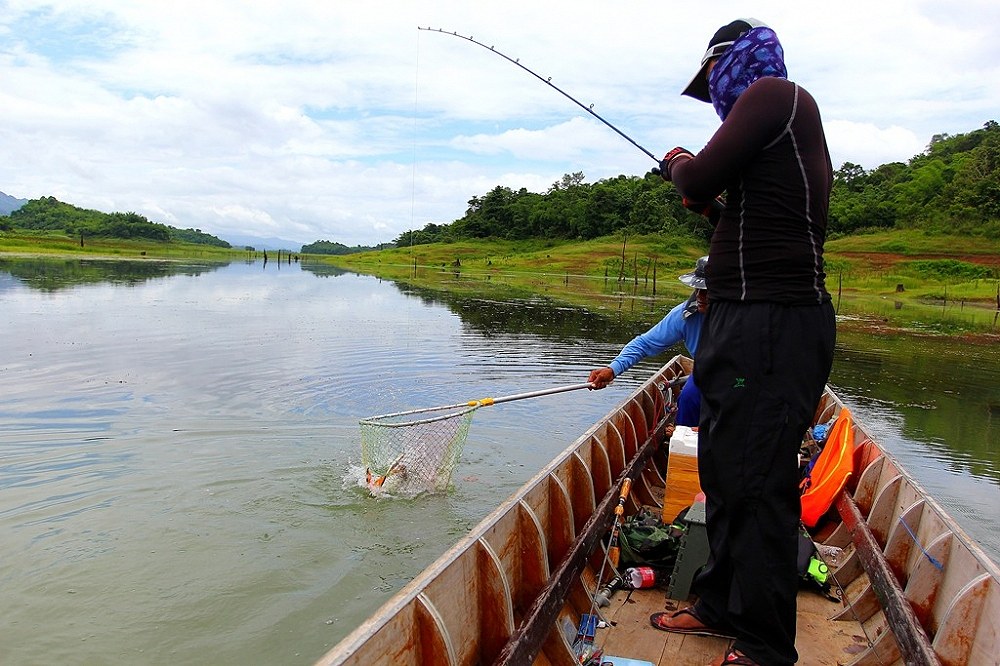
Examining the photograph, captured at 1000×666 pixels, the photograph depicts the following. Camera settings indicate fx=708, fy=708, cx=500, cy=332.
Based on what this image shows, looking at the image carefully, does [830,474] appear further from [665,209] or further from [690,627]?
[665,209]

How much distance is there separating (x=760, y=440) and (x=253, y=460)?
7.45 m

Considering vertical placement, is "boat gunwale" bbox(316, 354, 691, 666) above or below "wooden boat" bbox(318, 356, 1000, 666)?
above

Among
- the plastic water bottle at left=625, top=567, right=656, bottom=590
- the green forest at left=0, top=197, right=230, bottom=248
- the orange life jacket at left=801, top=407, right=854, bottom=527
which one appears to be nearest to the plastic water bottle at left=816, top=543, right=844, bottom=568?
the orange life jacket at left=801, top=407, right=854, bottom=527

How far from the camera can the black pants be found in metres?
2.55

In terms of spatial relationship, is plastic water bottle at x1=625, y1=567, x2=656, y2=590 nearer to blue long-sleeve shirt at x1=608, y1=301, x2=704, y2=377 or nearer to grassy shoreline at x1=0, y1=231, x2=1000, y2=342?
blue long-sleeve shirt at x1=608, y1=301, x2=704, y2=377

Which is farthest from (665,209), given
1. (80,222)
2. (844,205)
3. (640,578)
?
(80,222)

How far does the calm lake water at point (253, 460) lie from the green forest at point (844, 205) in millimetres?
36136

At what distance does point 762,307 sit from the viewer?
8.39ft

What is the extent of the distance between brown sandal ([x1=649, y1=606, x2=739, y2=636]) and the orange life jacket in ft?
8.21

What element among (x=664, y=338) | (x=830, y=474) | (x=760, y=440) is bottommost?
(x=830, y=474)

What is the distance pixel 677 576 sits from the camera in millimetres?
4199

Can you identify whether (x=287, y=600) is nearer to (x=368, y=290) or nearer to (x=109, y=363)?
(x=109, y=363)

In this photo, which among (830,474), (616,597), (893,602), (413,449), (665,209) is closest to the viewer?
(893,602)

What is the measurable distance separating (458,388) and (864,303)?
38086mm
